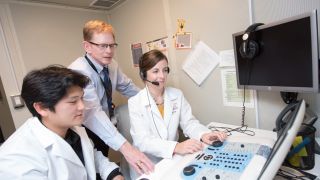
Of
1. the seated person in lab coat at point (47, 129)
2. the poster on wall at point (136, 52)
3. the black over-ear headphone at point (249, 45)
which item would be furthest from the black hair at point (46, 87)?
the poster on wall at point (136, 52)

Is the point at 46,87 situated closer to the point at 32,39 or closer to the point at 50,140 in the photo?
the point at 50,140

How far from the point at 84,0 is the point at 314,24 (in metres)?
1.91

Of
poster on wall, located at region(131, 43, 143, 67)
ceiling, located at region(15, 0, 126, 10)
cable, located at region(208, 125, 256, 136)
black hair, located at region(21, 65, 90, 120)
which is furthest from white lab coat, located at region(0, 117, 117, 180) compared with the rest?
ceiling, located at region(15, 0, 126, 10)

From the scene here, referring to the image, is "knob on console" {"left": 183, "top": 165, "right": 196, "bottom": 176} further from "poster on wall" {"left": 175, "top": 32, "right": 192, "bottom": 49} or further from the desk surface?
"poster on wall" {"left": 175, "top": 32, "right": 192, "bottom": 49}

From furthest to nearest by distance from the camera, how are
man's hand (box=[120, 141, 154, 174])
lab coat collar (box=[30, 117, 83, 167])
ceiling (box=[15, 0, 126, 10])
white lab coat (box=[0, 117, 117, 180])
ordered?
ceiling (box=[15, 0, 126, 10])
man's hand (box=[120, 141, 154, 174])
lab coat collar (box=[30, 117, 83, 167])
white lab coat (box=[0, 117, 117, 180])

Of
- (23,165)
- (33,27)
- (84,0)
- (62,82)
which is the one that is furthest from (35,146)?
(84,0)

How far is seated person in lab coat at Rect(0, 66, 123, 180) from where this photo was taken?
0.79 meters

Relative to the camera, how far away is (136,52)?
2.14m

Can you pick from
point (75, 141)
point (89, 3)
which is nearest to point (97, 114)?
point (75, 141)

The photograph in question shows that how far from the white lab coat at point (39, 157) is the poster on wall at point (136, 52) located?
1.27 m

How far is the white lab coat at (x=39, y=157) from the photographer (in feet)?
2.48

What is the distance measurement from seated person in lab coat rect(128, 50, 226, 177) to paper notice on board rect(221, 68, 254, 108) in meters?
0.31

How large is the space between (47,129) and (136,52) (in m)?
1.39

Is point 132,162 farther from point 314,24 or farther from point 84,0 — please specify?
point 84,0
